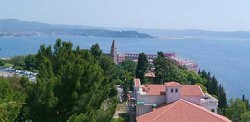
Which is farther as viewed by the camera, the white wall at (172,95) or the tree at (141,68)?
the tree at (141,68)

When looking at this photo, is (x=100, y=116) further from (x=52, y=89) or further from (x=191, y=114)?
(x=191, y=114)

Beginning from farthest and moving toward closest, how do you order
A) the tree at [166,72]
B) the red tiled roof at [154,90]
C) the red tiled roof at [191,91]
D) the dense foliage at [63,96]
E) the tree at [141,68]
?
the tree at [141,68]
the tree at [166,72]
the red tiled roof at [154,90]
the red tiled roof at [191,91]
the dense foliage at [63,96]

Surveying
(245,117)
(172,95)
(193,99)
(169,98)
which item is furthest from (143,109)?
(245,117)

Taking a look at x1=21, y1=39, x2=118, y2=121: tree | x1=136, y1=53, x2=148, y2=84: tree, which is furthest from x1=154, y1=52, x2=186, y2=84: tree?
x1=21, y1=39, x2=118, y2=121: tree

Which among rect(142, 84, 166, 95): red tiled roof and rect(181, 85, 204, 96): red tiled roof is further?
rect(142, 84, 166, 95): red tiled roof

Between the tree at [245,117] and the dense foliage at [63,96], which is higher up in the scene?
the dense foliage at [63,96]

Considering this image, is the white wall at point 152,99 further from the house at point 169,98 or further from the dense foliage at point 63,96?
the dense foliage at point 63,96

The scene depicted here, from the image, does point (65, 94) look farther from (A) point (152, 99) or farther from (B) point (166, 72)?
(B) point (166, 72)

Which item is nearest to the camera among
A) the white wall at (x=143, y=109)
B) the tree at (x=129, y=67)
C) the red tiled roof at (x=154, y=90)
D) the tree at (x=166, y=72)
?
the white wall at (x=143, y=109)

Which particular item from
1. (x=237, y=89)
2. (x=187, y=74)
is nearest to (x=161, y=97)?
(x=187, y=74)

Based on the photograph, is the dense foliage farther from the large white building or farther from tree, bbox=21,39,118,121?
the large white building

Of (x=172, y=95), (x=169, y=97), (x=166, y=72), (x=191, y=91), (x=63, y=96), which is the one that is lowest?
(x=166, y=72)

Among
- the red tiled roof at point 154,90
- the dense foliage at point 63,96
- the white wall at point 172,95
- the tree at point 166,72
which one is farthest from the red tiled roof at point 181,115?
the tree at point 166,72
